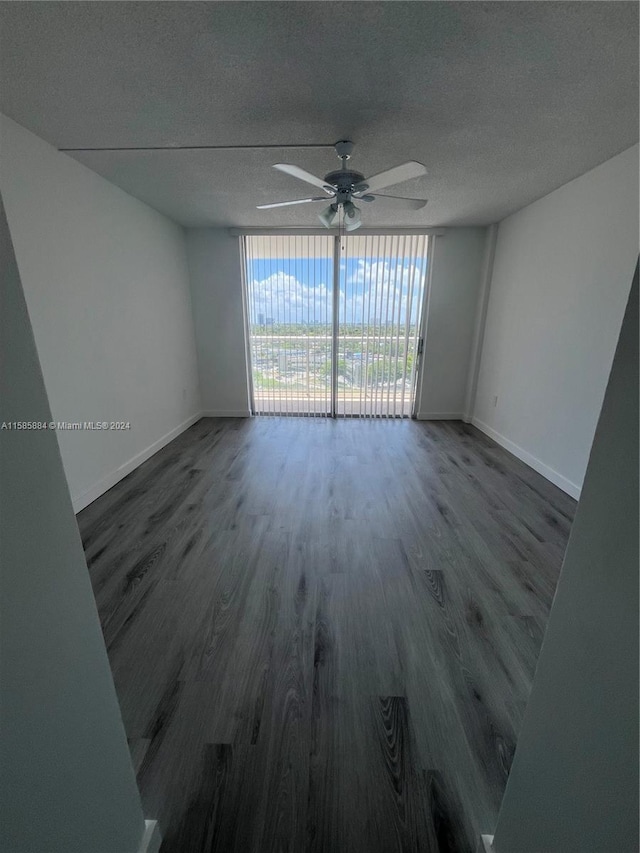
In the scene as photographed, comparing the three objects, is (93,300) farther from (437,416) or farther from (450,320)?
(437,416)

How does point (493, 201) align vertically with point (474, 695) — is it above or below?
above

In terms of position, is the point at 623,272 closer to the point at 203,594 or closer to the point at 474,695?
the point at 474,695

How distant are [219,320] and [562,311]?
386 centimetres

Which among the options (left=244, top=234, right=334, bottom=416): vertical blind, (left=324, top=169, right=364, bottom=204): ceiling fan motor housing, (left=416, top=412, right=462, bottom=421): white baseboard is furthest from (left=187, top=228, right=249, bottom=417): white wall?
(left=416, top=412, right=462, bottom=421): white baseboard

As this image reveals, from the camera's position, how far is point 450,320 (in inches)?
169

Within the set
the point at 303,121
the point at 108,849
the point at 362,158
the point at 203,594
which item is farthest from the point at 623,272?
the point at 108,849

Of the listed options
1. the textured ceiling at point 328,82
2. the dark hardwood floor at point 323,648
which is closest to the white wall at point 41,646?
the dark hardwood floor at point 323,648

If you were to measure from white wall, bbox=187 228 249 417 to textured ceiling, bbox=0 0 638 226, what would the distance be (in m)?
1.72

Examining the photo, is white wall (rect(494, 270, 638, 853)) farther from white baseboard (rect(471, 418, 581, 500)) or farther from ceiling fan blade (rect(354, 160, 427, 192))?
white baseboard (rect(471, 418, 581, 500))

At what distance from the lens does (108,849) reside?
0.69 m

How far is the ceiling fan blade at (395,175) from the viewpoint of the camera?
1.76m

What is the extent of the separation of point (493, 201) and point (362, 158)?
1618mm

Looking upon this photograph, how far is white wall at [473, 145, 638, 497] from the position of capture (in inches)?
88.8

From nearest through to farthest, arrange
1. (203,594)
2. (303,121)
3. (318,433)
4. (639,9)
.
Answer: (639,9) → (203,594) → (303,121) → (318,433)
